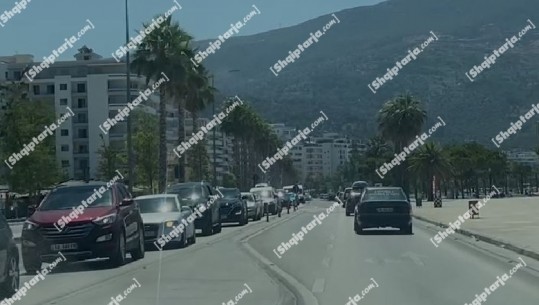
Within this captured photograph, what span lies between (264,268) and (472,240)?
432 inches

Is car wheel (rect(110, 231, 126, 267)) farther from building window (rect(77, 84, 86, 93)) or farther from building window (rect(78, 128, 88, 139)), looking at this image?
building window (rect(77, 84, 86, 93))

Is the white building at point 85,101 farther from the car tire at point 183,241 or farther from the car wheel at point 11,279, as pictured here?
the car wheel at point 11,279

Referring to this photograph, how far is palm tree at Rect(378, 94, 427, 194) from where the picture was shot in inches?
3863

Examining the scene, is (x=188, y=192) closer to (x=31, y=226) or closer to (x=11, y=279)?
(x=31, y=226)

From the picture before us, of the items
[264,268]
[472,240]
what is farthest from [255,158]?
[264,268]

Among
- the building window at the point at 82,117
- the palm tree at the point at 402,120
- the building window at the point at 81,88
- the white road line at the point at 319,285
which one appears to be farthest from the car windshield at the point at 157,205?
the building window at the point at 81,88

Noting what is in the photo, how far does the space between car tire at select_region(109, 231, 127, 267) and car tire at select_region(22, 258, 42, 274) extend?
5.15 feet

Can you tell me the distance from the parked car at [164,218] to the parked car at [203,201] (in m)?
4.98

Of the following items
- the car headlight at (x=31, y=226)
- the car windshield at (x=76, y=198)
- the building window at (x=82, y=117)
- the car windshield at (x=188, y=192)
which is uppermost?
the building window at (x=82, y=117)

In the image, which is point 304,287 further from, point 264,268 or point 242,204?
point 242,204

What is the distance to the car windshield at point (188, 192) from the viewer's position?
35281mm

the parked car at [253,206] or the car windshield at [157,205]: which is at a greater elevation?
the car windshield at [157,205]

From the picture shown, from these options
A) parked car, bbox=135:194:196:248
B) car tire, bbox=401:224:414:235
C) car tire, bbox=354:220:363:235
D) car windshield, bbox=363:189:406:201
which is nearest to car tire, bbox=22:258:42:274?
parked car, bbox=135:194:196:248

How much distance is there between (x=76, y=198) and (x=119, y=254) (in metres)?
1.73
